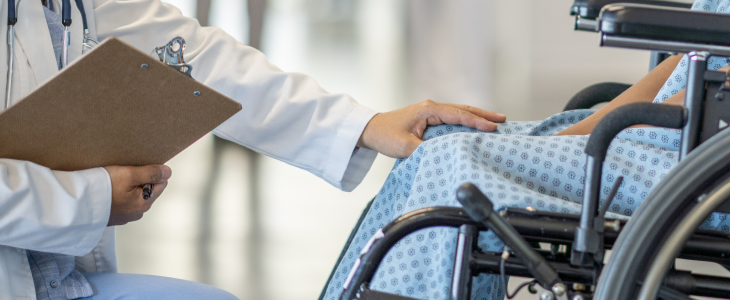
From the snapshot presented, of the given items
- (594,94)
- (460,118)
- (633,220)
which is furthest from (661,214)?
(594,94)

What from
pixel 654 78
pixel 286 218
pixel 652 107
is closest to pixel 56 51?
pixel 652 107

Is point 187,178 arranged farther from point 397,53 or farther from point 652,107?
point 652,107

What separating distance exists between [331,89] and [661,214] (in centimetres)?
306

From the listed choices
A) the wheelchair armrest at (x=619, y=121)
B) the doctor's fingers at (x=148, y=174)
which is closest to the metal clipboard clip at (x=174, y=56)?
the doctor's fingers at (x=148, y=174)

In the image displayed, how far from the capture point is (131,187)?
76 centimetres

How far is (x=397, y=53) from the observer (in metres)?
4.00

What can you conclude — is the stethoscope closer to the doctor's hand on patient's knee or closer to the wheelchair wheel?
the doctor's hand on patient's knee

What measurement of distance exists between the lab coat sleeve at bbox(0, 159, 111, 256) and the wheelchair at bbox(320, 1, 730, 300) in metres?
0.37

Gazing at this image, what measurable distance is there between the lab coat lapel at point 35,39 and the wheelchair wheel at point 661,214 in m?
0.72

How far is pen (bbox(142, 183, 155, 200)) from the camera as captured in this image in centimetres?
79

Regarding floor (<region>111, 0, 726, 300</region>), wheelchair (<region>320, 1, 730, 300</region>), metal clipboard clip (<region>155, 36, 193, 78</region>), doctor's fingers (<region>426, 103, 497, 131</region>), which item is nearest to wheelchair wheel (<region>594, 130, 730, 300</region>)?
wheelchair (<region>320, 1, 730, 300</region>)

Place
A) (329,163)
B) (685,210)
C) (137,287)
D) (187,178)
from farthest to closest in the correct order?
1. (187,178)
2. (329,163)
3. (137,287)
4. (685,210)

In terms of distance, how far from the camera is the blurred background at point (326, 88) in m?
1.80

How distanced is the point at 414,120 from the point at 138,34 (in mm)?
490
